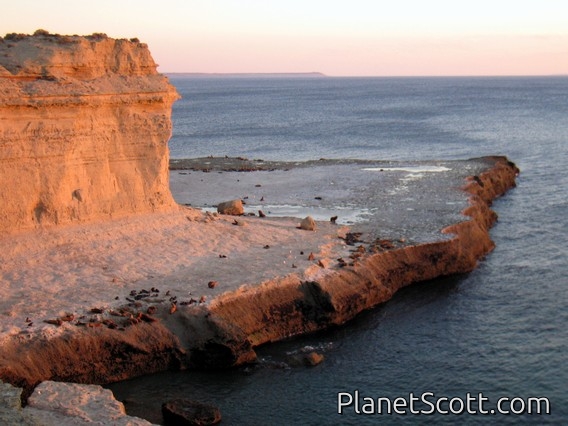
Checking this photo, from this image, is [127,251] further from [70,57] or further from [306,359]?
[306,359]

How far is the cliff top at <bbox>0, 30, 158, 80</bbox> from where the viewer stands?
28.6 m

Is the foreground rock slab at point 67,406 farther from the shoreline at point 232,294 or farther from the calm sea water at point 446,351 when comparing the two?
the calm sea water at point 446,351

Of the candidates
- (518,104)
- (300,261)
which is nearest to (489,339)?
(300,261)

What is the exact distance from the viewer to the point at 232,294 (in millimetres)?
28016

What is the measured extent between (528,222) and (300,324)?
22537mm

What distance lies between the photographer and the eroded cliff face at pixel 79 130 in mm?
28484

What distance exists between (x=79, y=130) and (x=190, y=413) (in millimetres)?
13653

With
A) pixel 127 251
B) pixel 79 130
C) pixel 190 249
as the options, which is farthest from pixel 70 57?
pixel 190 249

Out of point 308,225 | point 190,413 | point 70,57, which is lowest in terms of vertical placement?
point 190,413

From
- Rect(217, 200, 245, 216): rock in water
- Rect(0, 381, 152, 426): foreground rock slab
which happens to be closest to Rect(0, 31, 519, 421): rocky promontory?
Rect(0, 381, 152, 426): foreground rock slab

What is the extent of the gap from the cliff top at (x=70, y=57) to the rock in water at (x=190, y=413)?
1422cm

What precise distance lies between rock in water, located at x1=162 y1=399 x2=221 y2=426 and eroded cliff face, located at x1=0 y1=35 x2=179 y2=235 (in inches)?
443

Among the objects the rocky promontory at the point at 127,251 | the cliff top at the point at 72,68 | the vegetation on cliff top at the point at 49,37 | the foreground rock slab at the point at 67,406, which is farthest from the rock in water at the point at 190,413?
the vegetation on cliff top at the point at 49,37

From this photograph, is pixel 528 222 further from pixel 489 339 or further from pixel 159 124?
pixel 159 124
